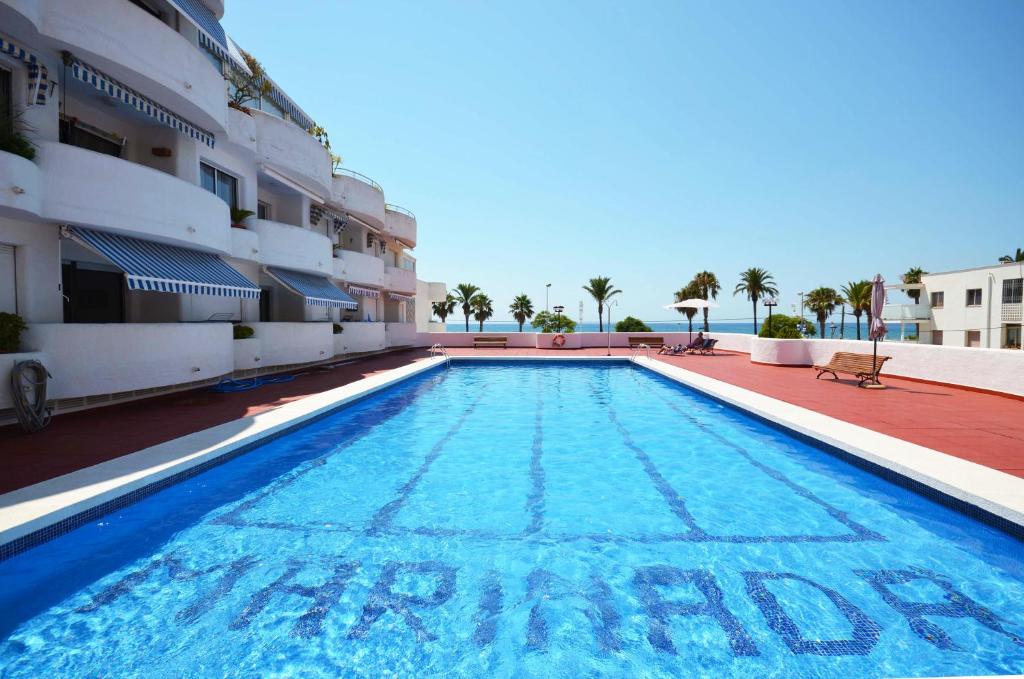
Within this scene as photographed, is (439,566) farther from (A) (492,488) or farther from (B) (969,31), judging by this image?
(B) (969,31)

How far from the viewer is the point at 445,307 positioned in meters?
70.4

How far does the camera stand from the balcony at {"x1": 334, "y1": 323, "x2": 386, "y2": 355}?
2162 cm

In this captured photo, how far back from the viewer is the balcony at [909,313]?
132 ft

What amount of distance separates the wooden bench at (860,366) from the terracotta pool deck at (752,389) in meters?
0.44

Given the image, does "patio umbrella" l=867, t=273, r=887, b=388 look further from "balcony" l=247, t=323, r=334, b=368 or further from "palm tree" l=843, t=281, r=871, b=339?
"palm tree" l=843, t=281, r=871, b=339

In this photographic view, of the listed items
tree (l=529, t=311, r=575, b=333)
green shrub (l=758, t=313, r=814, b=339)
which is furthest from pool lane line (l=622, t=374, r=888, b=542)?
tree (l=529, t=311, r=575, b=333)

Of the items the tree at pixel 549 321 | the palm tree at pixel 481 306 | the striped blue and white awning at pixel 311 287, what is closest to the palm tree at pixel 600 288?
the tree at pixel 549 321

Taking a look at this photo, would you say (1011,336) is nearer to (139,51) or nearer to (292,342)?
(292,342)

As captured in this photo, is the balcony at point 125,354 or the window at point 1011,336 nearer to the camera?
the balcony at point 125,354

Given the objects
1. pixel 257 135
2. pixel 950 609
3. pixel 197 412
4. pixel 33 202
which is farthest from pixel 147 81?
pixel 950 609

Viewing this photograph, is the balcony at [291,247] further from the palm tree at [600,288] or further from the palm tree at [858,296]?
the palm tree at [858,296]

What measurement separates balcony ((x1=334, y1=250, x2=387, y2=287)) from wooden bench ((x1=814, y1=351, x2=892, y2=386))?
19.8m

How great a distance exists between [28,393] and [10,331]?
1.31m

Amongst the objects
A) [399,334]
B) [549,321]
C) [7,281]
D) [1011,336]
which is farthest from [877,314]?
[549,321]
